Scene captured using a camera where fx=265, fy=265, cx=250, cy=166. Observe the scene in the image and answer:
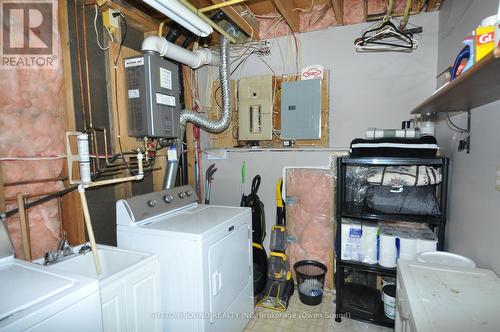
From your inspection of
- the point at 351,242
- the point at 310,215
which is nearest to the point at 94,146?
the point at 310,215

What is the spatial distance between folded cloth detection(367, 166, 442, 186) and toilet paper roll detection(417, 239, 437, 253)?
17.1 inches

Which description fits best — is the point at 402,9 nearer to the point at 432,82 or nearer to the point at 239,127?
the point at 432,82

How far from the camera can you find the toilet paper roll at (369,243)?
2199 mm

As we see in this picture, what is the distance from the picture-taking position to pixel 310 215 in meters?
2.77

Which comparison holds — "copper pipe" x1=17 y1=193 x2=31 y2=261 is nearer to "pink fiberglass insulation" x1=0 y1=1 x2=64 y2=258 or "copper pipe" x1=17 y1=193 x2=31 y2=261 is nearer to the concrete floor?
"pink fiberglass insulation" x1=0 y1=1 x2=64 y2=258

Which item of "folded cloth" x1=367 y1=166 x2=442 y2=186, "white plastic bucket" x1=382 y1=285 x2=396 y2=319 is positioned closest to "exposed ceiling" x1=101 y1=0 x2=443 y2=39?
"folded cloth" x1=367 y1=166 x2=442 y2=186

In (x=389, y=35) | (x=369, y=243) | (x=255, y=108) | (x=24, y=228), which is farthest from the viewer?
(x=255, y=108)

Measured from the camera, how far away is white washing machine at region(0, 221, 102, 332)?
1004 millimetres

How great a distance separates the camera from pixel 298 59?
116 inches

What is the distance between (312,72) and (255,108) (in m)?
0.71

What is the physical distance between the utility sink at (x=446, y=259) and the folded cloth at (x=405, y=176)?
0.51 meters
